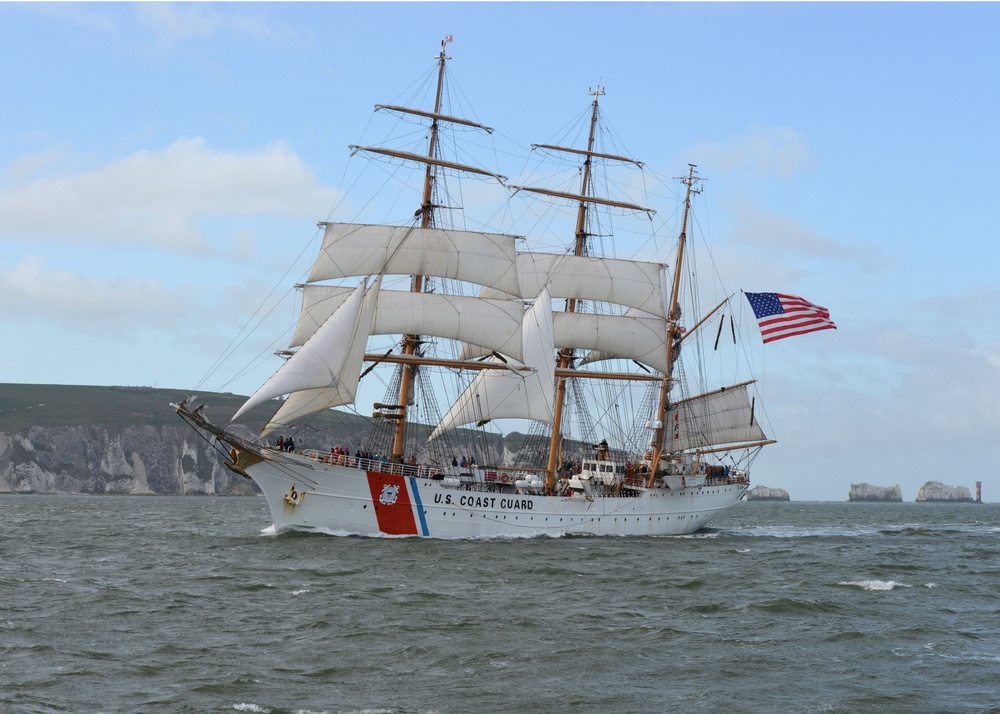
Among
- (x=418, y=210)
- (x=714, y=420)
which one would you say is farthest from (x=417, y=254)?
(x=714, y=420)

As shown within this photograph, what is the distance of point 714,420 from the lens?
227 ft

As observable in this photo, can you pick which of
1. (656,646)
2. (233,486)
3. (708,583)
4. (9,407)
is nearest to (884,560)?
(708,583)

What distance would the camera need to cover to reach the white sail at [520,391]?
61.7m

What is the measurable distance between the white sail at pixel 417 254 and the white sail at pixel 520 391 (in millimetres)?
3145

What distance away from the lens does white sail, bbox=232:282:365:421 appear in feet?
156

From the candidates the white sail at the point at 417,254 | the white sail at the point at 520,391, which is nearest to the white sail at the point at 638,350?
the white sail at the point at 520,391

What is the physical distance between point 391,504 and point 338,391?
598cm

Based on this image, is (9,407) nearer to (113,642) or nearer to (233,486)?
(233,486)

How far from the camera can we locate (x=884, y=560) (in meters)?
49.7

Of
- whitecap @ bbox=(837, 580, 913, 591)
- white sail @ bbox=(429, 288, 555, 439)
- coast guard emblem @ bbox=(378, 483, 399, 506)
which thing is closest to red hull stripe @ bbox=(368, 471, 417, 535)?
coast guard emblem @ bbox=(378, 483, 399, 506)

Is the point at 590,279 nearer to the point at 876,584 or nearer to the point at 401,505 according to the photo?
the point at 401,505

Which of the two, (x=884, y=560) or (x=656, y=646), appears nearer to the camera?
(x=656, y=646)

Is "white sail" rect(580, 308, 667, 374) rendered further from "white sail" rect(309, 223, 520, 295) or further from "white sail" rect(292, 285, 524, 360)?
"white sail" rect(309, 223, 520, 295)

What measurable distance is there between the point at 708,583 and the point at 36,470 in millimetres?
147832
